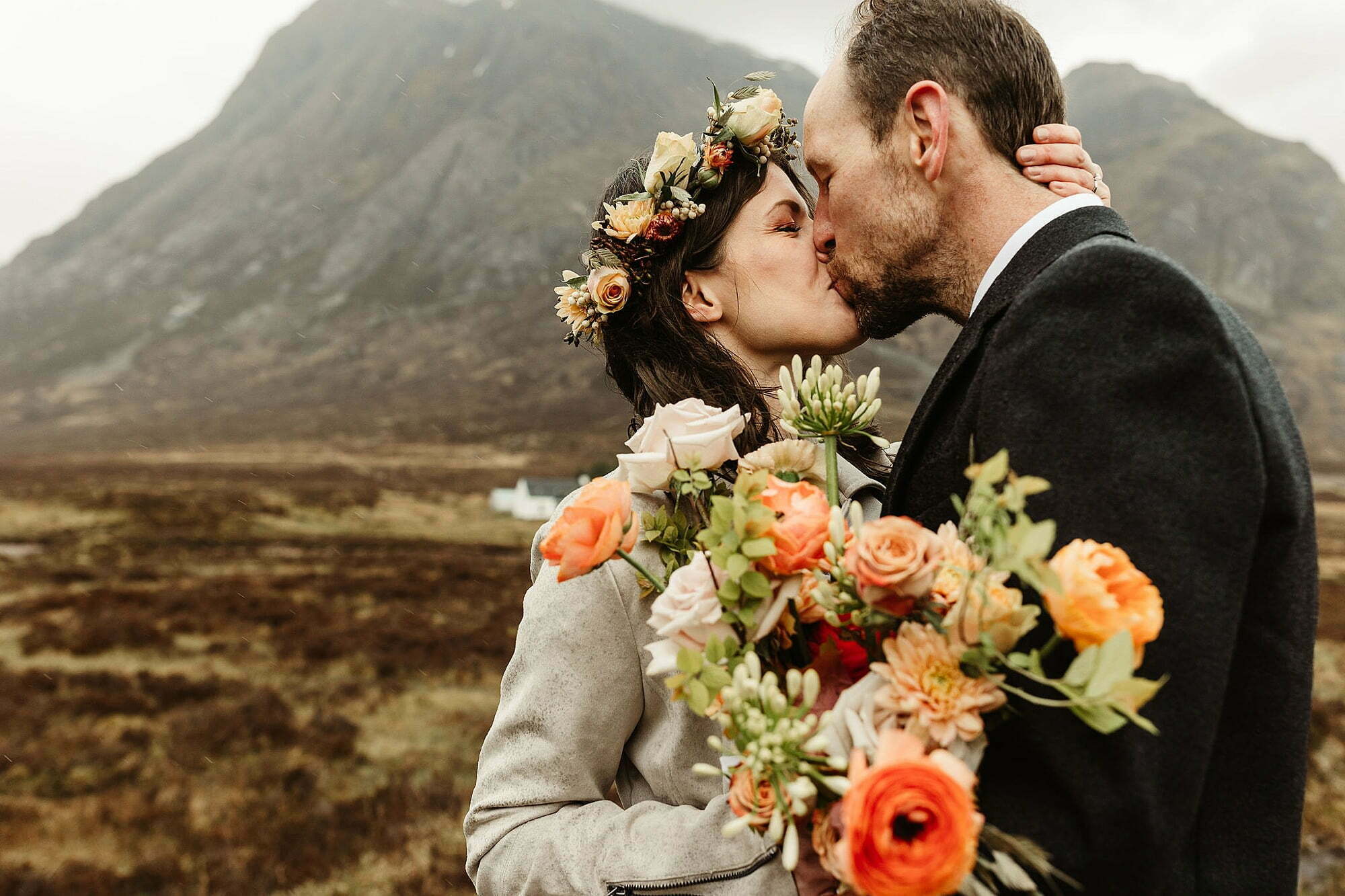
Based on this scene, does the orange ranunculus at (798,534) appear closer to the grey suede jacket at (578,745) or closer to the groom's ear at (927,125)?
the grey suede jacket at (578,745)

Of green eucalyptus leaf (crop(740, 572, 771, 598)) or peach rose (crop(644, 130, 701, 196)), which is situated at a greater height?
peach rose (crop(644, 130, 701, 196))

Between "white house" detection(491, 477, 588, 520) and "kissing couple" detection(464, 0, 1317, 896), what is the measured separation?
42420 mm

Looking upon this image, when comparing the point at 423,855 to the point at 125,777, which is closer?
the point at 423,855

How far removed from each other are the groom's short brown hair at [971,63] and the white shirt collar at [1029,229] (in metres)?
0.38

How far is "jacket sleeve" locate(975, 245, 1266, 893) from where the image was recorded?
4.63 ft

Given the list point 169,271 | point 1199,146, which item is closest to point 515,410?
point 169,271

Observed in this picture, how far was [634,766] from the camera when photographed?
2.64 m

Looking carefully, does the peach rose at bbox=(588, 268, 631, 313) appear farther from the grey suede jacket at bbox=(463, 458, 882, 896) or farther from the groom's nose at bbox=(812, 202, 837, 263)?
the grey suede jacket at bbox=(463, 458, 882, 896)

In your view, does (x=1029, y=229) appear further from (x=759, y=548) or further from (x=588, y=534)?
(x=588, y=534)

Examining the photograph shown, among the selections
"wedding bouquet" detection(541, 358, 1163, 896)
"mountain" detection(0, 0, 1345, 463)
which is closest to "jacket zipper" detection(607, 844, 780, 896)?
"wedding bouquet" detection(541, 358, 1163, 896)

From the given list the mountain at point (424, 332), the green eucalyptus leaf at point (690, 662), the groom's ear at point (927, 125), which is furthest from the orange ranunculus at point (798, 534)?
the mountain at point (424, 332)

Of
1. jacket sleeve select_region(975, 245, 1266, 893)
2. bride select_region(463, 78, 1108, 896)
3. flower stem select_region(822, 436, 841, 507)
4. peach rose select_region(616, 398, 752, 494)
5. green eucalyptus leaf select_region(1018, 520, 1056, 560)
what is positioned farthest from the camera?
bride select_region(463, 78, 1108, 896)

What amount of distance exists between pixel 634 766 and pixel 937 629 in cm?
154

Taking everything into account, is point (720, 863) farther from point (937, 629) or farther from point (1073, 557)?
point (1073, 557)
